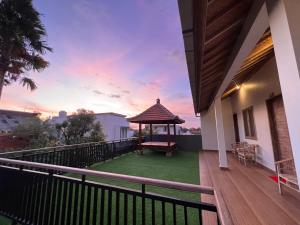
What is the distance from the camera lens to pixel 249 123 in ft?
23.1

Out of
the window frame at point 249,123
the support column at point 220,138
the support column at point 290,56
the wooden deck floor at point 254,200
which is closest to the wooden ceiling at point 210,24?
Answer: the support column at point 290,56

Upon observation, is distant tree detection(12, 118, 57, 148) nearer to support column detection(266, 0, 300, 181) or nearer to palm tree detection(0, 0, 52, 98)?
palm tree detection(0, 0, 52, 98)

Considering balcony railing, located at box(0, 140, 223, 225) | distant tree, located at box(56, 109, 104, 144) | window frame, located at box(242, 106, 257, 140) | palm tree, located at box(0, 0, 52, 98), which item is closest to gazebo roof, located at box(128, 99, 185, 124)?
window frame, located at box(242, 106, 257, 140)

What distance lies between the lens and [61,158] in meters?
5.10

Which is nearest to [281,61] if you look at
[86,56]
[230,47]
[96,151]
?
[230,47]

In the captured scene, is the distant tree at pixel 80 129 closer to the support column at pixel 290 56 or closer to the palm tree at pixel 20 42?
the palm tree at pixel 20 42

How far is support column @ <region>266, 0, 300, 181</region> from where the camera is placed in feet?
3.25

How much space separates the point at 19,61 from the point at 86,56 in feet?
8.92

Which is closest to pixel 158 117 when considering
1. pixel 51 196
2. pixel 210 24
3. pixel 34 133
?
pixel 34 133

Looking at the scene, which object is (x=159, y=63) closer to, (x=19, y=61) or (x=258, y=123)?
(x=258, y=123)

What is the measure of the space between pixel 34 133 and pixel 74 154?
624 cm

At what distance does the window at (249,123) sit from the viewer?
6.60m

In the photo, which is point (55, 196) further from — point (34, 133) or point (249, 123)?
point (34, 133)

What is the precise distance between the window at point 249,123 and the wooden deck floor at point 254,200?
2.30m
